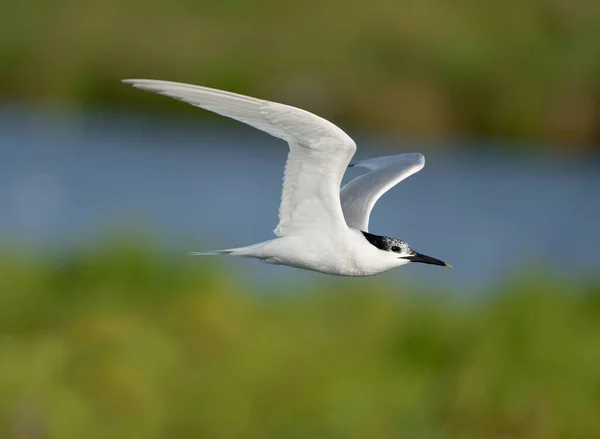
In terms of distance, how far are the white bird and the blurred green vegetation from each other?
10.3m

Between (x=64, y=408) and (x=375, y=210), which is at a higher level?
(x=375, y=210)

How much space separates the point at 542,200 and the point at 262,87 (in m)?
3.53

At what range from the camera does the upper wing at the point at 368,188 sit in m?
5.55

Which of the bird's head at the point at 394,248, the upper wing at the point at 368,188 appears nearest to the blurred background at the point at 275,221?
the upper wing at the point at 368,188

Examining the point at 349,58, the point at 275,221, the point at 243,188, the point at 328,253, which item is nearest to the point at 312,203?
the point at 328,253

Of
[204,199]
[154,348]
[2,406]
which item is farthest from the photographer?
[204,199]

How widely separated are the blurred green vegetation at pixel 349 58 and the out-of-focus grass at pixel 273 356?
7348 millimetres

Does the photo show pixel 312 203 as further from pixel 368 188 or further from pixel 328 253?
pixel 368 188

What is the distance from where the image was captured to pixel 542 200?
1555 cm

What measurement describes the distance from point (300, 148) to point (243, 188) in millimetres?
9704

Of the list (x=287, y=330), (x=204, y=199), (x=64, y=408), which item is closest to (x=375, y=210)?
(x=204, y=199)

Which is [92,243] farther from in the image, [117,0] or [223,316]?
Answer: [117,0]

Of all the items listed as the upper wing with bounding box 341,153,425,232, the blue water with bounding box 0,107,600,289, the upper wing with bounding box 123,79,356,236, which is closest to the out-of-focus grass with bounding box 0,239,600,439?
the upper wing with bounding box 341,153,425,232

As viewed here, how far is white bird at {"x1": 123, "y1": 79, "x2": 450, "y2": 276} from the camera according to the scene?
4625mm
